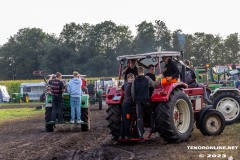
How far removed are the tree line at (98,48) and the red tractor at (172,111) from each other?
63683 mm

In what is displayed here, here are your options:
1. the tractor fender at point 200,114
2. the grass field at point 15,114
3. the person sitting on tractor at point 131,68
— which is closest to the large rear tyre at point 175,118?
the tractor fender at point 200,114

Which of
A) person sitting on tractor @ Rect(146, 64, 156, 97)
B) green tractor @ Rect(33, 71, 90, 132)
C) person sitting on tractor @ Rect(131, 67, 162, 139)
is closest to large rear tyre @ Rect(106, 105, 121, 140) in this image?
person sitting on tractor @ Rect(131, 67, 162, 139)

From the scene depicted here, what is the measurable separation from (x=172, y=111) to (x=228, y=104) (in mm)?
4868

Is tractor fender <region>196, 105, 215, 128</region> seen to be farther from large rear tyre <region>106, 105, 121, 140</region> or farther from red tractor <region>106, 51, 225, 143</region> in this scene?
large rear tyre <region>106, 105, 121, 140</region>

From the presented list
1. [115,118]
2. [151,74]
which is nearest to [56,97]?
[115,118]

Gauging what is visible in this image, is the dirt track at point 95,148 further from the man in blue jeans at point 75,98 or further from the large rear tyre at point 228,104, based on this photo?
the man in blue jeans at point 75,98

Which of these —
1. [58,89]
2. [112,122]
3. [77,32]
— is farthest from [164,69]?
[77,32]

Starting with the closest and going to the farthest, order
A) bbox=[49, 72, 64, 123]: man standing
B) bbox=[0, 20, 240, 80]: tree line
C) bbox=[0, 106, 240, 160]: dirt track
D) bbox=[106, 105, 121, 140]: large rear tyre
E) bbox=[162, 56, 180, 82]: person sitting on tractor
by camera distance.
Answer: bbox=[0, 106, 240, 160]: dirt track → bbox=[162, 56, 180, 82]: person sitting on tractor → bbox=[106, 105, 121, 140]: large rear tyre → bbox=[49, 72, 64, 123]: man standing → bbox=[0, 20, 240, 80]: tree line

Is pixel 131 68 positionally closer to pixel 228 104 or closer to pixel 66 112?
pixel 228 104

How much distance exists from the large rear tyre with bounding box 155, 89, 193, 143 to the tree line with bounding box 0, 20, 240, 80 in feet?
211

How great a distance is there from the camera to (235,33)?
92062mm

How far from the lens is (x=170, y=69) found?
448 inches

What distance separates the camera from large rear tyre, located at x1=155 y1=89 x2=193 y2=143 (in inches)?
418

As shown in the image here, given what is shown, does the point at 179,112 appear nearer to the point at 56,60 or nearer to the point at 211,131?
the point at 211,131
